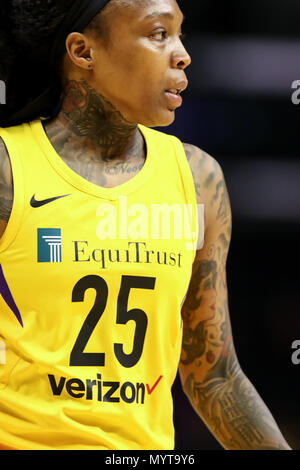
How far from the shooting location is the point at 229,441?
6.72 feet

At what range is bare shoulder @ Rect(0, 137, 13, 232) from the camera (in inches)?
71.7

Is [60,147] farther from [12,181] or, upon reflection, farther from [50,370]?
[50,370]

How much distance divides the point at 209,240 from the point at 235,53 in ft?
2.21

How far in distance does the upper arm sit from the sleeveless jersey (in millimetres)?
126

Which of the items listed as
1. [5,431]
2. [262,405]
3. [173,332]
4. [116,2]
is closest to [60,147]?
[116,2]

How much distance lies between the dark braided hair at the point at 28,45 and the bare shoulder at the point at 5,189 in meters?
0.12

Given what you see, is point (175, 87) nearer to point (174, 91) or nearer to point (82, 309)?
point (174, 91)

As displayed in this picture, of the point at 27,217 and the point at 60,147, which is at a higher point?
the point at 60,147

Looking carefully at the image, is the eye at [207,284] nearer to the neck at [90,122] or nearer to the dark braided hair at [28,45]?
the neck at [90,122]

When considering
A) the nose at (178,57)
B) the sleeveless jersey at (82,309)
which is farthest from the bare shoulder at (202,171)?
the nose at (178,57)

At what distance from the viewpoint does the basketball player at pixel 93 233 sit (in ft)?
5.96

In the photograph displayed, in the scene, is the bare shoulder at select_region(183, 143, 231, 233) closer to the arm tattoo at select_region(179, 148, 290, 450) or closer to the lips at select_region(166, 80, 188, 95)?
the arm tattoo at select_region(179, 148, 290, 450)

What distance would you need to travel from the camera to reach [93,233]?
73.5 inches

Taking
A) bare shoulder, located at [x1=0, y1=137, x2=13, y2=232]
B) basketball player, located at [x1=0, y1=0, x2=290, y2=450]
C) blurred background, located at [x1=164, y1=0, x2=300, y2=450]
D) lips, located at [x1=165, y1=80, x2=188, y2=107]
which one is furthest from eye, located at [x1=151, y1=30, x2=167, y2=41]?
blurred background, located at [x1=164, y1=0, x2=300, y2=450]
